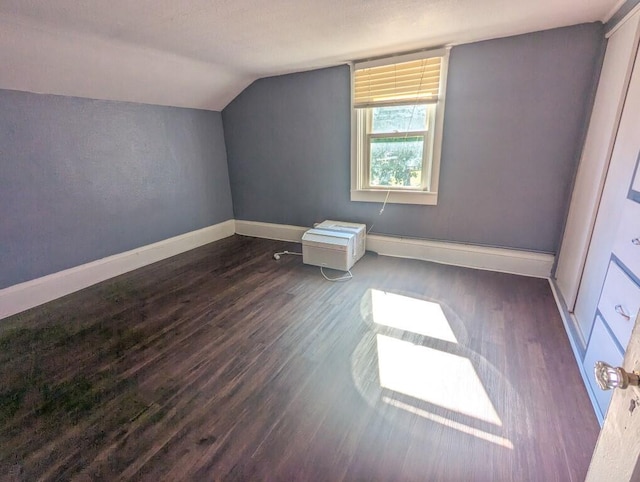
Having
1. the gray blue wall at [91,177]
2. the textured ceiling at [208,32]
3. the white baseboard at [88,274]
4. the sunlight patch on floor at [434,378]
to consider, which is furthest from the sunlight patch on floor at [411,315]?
the gray blue wall at [91,177]

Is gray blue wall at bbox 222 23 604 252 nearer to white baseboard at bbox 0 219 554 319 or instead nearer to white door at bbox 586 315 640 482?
white baseboard at bbox 0 219 554 319

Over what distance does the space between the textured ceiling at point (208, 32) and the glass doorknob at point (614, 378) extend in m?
2.01

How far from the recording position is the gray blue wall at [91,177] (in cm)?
235

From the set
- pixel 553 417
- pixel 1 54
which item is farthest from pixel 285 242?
pixel 553 417

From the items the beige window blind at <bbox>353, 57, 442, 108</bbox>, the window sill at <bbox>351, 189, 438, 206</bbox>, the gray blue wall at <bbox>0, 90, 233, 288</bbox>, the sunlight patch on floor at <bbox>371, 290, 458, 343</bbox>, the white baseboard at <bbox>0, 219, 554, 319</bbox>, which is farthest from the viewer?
the window sill at <bbox>351, 189, 438, 206</bbox>

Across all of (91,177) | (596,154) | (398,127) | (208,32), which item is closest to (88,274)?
(91,177)

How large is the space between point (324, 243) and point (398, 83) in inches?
65.6

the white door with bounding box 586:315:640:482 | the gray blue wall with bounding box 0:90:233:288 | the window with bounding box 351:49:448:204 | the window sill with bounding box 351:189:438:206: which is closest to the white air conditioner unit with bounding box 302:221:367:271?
the window sill with bounding box 351:189:438:206

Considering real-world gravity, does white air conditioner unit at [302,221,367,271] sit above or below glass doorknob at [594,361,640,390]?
below

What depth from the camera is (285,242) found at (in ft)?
13.1

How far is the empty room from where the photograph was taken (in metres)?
1.34

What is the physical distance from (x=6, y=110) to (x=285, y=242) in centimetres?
272

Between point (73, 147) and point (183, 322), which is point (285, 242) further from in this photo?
point (73, 147)

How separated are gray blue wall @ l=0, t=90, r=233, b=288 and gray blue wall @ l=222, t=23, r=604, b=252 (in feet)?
2.76
